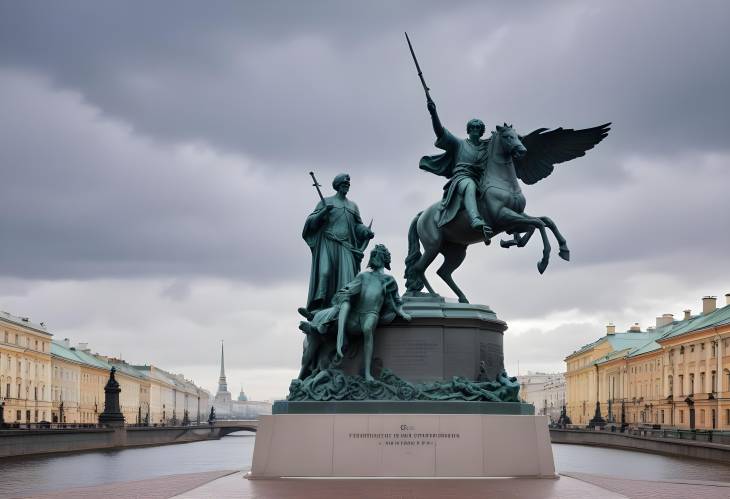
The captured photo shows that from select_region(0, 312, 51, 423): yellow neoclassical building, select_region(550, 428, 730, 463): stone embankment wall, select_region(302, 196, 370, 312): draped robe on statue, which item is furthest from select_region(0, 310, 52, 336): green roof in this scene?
select_region(302, 196, 370, 312): draped robe on statue

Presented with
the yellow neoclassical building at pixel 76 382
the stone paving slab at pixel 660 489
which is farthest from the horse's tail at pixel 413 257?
the yellow neoclassical building at pixel 76 382

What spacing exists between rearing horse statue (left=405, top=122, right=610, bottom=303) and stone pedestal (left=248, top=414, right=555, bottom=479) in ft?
11.7

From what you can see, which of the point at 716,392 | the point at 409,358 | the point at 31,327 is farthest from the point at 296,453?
the point at 31,327

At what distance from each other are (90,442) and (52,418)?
60.9 m

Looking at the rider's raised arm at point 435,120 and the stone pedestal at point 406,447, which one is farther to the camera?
the rider's raised arm at point 435,120

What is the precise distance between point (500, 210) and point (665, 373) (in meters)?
89.6

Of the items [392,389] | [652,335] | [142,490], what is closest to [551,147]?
[392,389]

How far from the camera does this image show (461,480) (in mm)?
18562

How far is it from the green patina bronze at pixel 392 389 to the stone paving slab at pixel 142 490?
8.20 feet

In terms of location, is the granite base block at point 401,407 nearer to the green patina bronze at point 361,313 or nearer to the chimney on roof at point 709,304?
the green patina bronze at point 361,313

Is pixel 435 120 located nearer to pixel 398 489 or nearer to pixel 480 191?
pixel 480 191

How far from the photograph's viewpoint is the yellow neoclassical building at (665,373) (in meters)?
88.4

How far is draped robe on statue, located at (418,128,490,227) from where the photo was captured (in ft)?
70.5

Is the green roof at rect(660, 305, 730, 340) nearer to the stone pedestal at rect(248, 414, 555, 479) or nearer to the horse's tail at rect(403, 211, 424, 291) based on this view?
the horse's tail at rect(403, 211, 424, 291)
